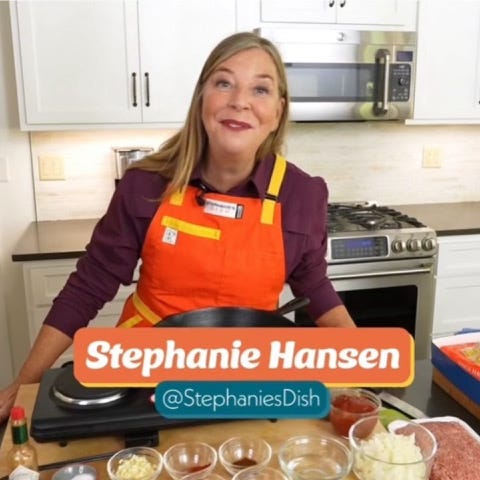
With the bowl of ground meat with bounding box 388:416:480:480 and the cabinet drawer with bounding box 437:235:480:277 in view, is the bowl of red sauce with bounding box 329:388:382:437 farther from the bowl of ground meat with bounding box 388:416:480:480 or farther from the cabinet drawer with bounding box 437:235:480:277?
the cabinet drawer with bounding box 437:235:480:277

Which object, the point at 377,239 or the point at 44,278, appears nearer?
the point at 44,278

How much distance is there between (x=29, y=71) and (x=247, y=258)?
1422 millimetres

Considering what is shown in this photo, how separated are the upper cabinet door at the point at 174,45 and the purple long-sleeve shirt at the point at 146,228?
1.07 meters

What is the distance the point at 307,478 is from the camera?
73 cm

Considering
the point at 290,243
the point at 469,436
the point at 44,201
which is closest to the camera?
the point at 469,436

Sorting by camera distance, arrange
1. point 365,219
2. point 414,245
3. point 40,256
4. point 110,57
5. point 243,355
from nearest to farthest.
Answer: point 243,355
point 40,256
point 110,57
point 414,245
point 365,219

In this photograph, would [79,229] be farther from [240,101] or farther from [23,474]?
[23,474]

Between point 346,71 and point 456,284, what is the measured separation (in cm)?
105

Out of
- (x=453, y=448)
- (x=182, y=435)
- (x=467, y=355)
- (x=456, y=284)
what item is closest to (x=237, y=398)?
(x=182, y=435)

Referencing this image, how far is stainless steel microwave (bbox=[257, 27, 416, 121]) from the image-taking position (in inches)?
91.7

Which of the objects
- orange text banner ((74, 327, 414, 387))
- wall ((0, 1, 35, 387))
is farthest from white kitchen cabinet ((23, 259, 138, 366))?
orange text banner ((74, 327, 414, 387))

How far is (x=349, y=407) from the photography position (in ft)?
2.85

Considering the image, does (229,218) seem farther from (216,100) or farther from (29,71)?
(29,71)

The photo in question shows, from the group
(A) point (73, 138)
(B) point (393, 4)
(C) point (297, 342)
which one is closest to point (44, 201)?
(A) point (73, 138)
